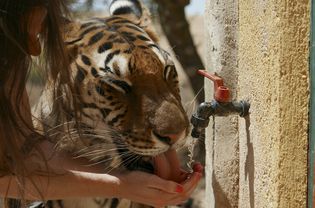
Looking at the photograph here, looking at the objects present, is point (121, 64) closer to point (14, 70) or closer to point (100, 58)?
point (100, 58)

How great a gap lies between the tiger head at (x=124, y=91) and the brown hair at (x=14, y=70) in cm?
59

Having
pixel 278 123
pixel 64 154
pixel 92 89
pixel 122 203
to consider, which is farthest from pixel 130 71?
pixel 278 123

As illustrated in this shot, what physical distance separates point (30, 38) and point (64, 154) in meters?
0.75

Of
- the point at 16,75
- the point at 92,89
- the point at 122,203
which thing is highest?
the point at 16,75

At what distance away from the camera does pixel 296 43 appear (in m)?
1.97

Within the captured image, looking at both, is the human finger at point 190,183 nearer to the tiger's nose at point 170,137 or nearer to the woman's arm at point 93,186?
the woman's arm at point 93,186

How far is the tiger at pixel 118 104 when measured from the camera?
2826mm

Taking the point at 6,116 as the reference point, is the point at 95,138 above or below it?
below

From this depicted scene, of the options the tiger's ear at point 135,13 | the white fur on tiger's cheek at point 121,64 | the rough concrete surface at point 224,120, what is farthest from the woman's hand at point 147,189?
the tiger's ear at point 135,13

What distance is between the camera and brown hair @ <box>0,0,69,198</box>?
222cm

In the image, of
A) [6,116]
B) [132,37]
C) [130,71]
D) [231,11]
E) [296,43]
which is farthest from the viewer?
[132,37]

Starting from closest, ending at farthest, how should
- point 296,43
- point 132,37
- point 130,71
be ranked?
point 296,43, point 130,71, point 132,37

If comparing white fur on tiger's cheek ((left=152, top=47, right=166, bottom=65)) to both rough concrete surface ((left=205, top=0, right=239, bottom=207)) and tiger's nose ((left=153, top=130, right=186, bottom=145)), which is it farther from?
tiger's nose ((left=153, top=130, right=186, bottom=145))

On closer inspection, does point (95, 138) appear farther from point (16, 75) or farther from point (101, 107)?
point (16, 75)
